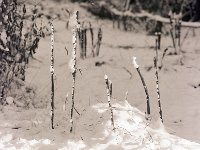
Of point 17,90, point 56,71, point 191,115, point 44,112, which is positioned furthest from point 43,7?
point 191,115

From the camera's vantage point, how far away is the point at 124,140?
11.9 ft

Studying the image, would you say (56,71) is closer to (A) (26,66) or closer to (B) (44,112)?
(A) (26,66)

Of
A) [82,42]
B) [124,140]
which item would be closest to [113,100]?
[124,140]

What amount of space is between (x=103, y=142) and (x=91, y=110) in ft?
1.58

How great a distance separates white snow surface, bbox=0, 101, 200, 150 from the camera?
3.54m

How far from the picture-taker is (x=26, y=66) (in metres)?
4.71

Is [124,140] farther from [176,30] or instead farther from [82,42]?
[176,30]

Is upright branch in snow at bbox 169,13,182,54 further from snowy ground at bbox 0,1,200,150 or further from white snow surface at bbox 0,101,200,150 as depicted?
white snow surface at bbox 0,101,200,150

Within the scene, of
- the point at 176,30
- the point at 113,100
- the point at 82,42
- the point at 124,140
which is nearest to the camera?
the point at 124,140

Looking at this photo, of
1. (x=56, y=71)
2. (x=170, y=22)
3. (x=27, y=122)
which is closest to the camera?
(x=27, y=122)

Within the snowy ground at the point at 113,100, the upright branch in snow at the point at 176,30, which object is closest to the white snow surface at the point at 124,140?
the snowy ground at the point at 113,100

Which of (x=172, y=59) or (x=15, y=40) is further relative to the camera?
(x=172, y=59)

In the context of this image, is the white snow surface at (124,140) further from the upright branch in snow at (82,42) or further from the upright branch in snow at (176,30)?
the upright branch in snow at (176,30)

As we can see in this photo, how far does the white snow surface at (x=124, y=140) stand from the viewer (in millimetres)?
3543
